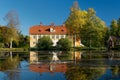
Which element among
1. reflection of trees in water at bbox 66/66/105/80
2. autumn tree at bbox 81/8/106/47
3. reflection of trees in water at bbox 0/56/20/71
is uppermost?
autumn tree at bbox 81/8/106/47

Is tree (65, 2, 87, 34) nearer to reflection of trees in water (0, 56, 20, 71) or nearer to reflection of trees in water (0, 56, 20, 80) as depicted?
reflection of trees in water (0, 56, 20, 71)

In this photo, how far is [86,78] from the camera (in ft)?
49.2

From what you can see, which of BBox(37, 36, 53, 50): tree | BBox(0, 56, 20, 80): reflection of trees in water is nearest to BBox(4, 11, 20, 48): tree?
BBox(37, 36, 53, 50): tree

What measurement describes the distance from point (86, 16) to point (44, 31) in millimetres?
16033

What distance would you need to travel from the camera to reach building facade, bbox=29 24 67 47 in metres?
85.2

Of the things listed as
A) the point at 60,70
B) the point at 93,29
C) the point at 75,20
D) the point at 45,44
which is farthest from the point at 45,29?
the point at 60,70

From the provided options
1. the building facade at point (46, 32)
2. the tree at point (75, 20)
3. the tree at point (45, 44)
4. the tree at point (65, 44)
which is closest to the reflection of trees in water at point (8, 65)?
the tree at point (65, 44)

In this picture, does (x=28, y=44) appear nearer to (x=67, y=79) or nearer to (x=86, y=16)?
(x=86, y=16)

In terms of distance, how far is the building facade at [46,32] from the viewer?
85.2 meters

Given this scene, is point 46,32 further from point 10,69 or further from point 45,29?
point 10,69

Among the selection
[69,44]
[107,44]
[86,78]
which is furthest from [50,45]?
[86,78]

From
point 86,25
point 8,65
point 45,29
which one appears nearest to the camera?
point 8,65

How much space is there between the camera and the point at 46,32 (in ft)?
281

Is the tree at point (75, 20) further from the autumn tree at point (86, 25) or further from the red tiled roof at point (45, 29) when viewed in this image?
the red tiled roof at point (45, 29)
